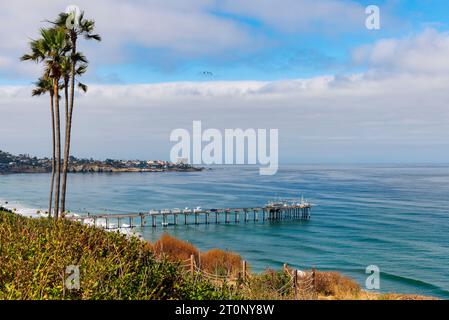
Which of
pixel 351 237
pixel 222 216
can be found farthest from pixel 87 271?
pixel 222 216

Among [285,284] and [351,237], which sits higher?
[285,284]

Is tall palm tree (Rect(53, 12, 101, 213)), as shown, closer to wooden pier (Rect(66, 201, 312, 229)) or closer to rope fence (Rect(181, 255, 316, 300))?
rope fence (Rect(181, 255, 316, 300))

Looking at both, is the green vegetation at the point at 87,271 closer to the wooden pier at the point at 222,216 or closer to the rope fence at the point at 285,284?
the rope fence at the point at 285,284

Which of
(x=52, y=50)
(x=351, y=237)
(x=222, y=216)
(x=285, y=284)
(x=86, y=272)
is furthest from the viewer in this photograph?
(x=222, y=216)

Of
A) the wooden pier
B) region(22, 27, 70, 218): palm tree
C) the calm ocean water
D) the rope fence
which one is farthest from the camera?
the wooden pier

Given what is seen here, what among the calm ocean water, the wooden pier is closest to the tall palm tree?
the calm ocean water

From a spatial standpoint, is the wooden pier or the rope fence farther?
the wooden pier

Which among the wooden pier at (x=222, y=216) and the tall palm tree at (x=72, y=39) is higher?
the tall palm tree at (x=72, y=39)

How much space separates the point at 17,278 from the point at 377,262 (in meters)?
38.8

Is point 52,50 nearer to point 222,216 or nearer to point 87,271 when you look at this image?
point 87,271

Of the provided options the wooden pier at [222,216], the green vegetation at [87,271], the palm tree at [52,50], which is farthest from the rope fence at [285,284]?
the wooden pier at [222,216]

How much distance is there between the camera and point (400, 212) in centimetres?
7112

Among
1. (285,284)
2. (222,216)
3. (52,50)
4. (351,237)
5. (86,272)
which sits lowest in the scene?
(222,216)
